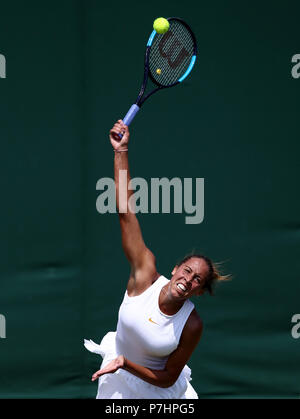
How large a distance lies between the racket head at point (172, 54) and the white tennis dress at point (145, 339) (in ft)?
2.70

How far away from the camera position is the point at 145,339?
326cm

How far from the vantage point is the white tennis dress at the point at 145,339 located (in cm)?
326

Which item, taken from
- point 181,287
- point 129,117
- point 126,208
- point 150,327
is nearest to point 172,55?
point 129,117

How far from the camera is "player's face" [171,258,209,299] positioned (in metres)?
3.21

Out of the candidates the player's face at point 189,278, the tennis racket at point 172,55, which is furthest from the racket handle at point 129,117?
the player's face at point 189,278

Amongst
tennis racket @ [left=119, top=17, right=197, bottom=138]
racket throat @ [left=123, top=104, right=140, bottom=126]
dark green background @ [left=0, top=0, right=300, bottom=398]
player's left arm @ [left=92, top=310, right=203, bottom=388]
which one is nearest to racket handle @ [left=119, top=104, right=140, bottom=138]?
racket throat @ [left=123, top=104, right=140, bottom=126]

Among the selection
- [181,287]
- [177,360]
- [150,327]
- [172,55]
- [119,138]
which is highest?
[172,55]

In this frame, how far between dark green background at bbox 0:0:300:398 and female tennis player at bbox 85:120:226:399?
100cm

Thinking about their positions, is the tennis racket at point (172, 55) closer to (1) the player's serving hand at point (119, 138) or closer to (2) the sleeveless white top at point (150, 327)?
(1) the player's serving hand at point (119, 138)

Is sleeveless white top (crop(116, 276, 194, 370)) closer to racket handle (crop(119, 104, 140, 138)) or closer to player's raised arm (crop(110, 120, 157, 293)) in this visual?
player's raised arm (crop(110, 120, 157, 293))

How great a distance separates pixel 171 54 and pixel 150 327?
3.66ft

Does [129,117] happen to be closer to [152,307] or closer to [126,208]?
[126,208]

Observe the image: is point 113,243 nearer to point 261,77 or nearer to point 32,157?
point 32,157
